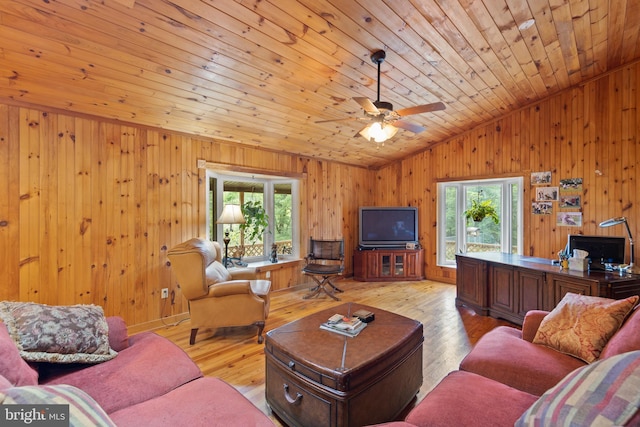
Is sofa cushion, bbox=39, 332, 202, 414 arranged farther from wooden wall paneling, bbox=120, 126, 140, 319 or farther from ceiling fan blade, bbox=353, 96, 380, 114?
ceiling fan blade, bbox=353, 96, 380, 114

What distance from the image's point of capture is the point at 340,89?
3.19 m

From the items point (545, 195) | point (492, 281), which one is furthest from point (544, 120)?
point (492, 281)

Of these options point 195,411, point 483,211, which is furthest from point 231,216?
point 483,211

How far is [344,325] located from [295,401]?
0.58 metres

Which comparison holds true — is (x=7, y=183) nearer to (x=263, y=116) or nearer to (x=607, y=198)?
A: (x=263, y=116)

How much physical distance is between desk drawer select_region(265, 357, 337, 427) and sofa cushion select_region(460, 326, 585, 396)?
90 cm

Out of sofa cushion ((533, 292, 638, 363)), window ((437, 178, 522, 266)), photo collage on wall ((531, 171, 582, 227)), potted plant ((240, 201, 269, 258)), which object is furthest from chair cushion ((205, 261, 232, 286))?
photo collage on wall ((531, 171, 582, 227))

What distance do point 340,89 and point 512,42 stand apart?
1.74 metres

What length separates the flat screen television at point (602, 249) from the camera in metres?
3.10

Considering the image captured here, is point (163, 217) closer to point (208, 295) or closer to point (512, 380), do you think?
point (208, 295)

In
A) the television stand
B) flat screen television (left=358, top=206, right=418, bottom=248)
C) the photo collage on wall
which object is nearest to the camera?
the photo collage on wall

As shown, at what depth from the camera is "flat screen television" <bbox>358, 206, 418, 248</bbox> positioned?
5.66 metres

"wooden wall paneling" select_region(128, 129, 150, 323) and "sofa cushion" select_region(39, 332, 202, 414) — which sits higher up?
"wooden wall paneling" select_region(128, 129, 150, 323)

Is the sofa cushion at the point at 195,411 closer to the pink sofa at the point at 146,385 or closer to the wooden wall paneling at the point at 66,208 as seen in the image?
the pink sofa at the point at 146,385
